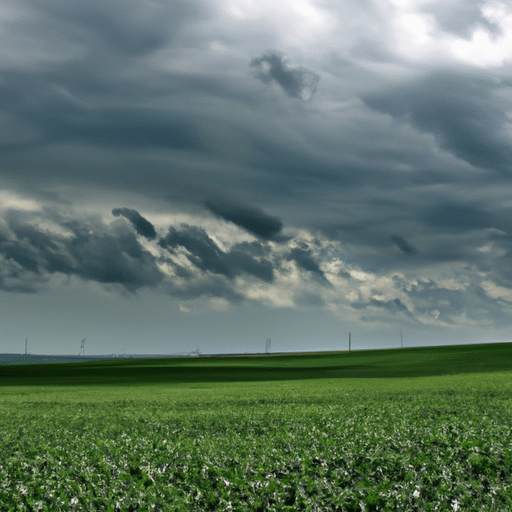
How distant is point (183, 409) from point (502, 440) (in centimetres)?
2277

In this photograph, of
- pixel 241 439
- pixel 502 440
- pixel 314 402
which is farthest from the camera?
pixel 314 402

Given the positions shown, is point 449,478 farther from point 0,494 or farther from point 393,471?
point 0,494

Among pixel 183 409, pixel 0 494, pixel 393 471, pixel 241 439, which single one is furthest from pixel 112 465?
pixel 183 409

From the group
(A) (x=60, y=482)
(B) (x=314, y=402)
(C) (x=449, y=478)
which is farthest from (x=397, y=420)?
(A) (x=60, y=482)

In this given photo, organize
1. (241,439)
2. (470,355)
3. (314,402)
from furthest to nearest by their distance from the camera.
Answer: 1. (470,355)
2. (314,402)
3. (241,439)

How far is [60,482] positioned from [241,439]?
8071mm

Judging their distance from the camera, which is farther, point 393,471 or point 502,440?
point 502,440

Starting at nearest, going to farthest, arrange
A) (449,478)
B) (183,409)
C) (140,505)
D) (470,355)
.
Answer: (140,505) → (449,478) → (183,409) → (470,355)

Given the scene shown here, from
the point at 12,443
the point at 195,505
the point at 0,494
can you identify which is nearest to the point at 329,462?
the point at 195,505

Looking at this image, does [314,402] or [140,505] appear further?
[314,402]

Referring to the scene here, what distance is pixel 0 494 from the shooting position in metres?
15.9

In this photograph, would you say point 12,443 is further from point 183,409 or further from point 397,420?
point 397,420

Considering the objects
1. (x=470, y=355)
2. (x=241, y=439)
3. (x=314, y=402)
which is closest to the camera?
(x=241, y=439)

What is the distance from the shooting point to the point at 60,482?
16.5m
